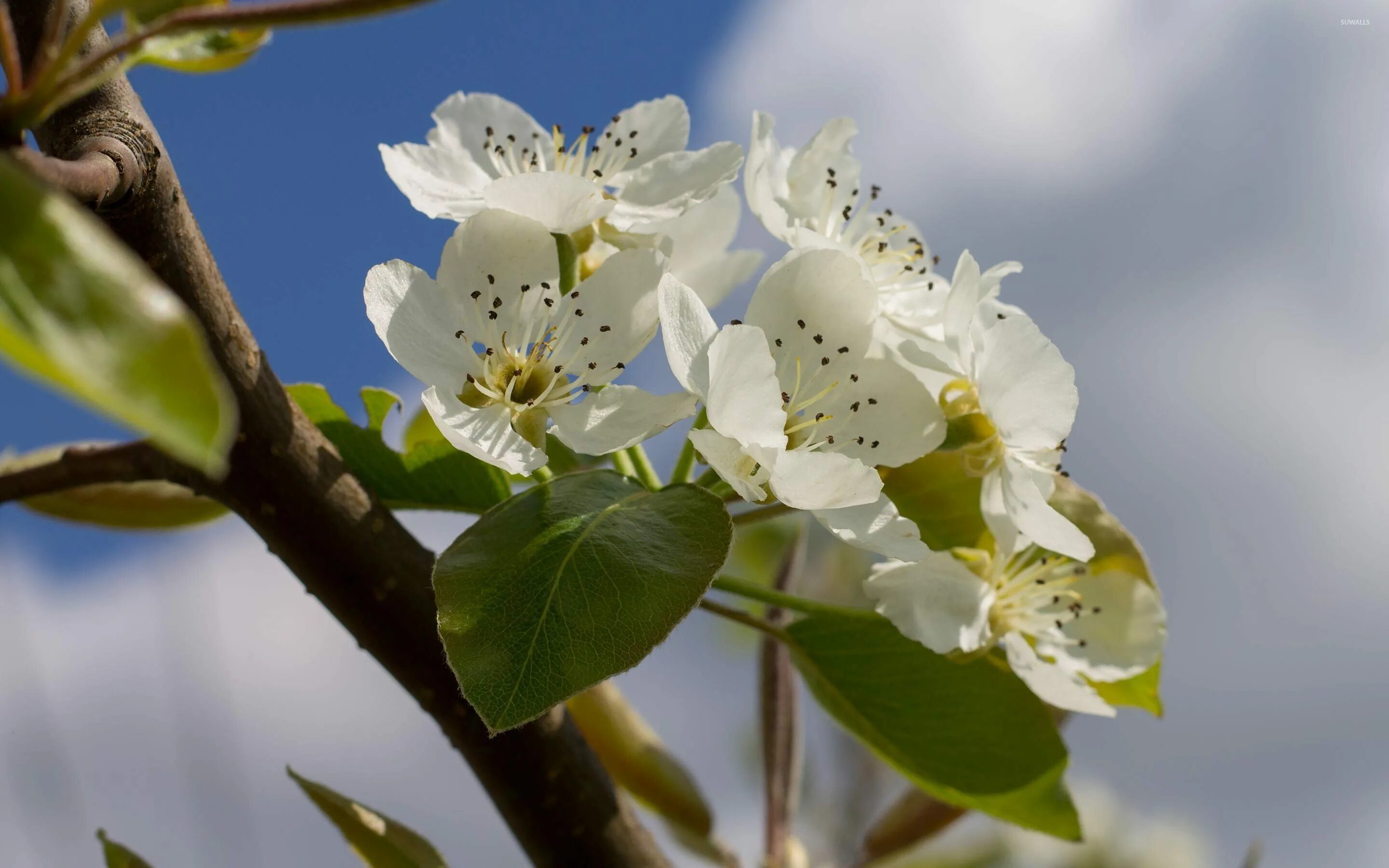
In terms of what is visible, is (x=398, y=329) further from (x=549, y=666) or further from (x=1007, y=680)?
(x=1007, y=680)

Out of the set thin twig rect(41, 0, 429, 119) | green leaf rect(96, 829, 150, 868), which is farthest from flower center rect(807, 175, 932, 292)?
green leaf rect(96, 829, 150, 868)

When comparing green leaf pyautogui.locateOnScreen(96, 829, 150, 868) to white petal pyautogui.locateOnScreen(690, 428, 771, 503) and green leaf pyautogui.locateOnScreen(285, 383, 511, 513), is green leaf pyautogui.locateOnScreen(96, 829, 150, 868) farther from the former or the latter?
white petal pyautogui.locateOnScreen(690, 428, 771, 503)

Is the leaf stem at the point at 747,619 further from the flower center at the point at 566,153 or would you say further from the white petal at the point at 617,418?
the flower center at the point at 566,153

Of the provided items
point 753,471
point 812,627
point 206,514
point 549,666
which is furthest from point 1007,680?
point 206,514

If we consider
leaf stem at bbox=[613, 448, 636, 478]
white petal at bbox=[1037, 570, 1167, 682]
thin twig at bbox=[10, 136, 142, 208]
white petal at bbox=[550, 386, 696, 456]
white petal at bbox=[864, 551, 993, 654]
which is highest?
thin twig at bbox=[10, 136, 142, 208]

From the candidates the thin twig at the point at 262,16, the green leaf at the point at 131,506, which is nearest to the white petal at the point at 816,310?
Result: the thin twig at the point at 262,16

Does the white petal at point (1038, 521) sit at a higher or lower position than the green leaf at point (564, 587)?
lower

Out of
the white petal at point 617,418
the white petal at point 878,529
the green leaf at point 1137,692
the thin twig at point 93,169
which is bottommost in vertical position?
the green leaf at point 1137,692

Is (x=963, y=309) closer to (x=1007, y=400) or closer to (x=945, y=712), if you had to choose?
(x=1007, y=400)
